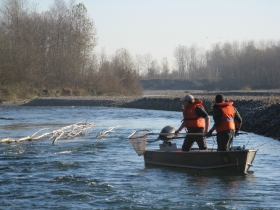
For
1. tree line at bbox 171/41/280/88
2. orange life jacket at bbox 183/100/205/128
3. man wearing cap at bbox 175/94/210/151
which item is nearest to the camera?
man wearing cap at bbox 175/94/210/151

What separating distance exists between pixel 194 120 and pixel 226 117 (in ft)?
3.65

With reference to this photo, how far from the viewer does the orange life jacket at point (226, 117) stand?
13.7 meters

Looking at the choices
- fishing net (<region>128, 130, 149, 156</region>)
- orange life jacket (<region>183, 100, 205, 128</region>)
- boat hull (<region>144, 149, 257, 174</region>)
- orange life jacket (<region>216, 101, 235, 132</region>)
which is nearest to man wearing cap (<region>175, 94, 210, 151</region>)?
orange life jacket (<region>183, 100, 205, 128</region>)

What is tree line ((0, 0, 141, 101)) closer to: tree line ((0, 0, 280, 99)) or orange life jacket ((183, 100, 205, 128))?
tree line ((0, 0, 280, 99))

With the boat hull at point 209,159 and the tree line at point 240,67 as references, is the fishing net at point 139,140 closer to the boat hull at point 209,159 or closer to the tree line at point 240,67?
the boat hull at point 209,159

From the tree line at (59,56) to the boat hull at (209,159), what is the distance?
52.3 meters

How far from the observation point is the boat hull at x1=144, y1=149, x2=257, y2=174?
542 inches

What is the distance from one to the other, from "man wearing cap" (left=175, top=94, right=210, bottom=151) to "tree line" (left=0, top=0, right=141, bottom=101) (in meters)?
53.0

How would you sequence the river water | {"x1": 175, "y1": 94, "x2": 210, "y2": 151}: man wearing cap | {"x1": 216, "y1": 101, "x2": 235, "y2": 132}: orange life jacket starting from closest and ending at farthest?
the river water < {"x1": 216, "y1": 101, "x2": 235, "y2": 132}: orange life jacket < {"x1": 175, "y1": 94, "x2": 210, "y2": 151}: man wearing cap

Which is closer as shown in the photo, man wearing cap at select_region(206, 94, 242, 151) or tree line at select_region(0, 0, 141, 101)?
man wearing cap at select_region(206, 94, 242, 151)

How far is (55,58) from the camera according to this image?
238 feet

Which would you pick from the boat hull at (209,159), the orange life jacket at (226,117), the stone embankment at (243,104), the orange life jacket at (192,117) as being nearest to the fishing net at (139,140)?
the boat hull at (209,159)

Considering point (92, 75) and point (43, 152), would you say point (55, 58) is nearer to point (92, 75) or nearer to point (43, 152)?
point (92, 75)

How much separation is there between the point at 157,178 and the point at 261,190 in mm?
2924
